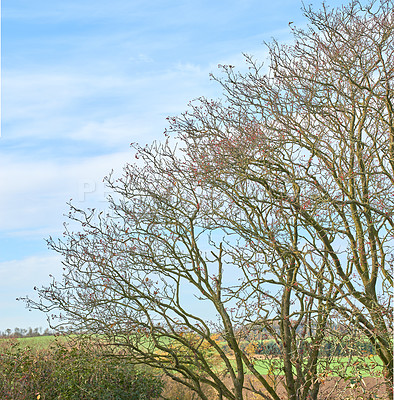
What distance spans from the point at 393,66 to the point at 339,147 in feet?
4.55

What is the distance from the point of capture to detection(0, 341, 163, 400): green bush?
23.4 feet

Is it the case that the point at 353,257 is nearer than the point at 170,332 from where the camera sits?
Yes

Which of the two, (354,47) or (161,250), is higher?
(354,47)

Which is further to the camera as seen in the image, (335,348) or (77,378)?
(77,378)

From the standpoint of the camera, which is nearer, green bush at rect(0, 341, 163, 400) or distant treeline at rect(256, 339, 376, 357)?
distant treeline at rect(256, 339, 376, 357)

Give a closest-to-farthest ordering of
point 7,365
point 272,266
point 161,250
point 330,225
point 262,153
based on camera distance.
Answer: point 272,266
point 330,225
point 262,153
point 161,250
point 7,365

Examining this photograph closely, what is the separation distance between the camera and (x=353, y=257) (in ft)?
21.4

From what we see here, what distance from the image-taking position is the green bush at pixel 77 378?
281 inches

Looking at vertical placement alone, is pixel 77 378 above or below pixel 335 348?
below

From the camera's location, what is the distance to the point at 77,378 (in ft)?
23.9

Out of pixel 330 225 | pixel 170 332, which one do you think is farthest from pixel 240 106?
pixel 170 332

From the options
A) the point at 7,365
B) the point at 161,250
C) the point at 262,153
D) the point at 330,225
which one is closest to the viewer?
the point at 330,225

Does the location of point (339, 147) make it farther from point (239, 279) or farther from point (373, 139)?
point (239, 279)

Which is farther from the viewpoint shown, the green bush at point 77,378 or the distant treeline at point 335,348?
the green bush at point 77,378
